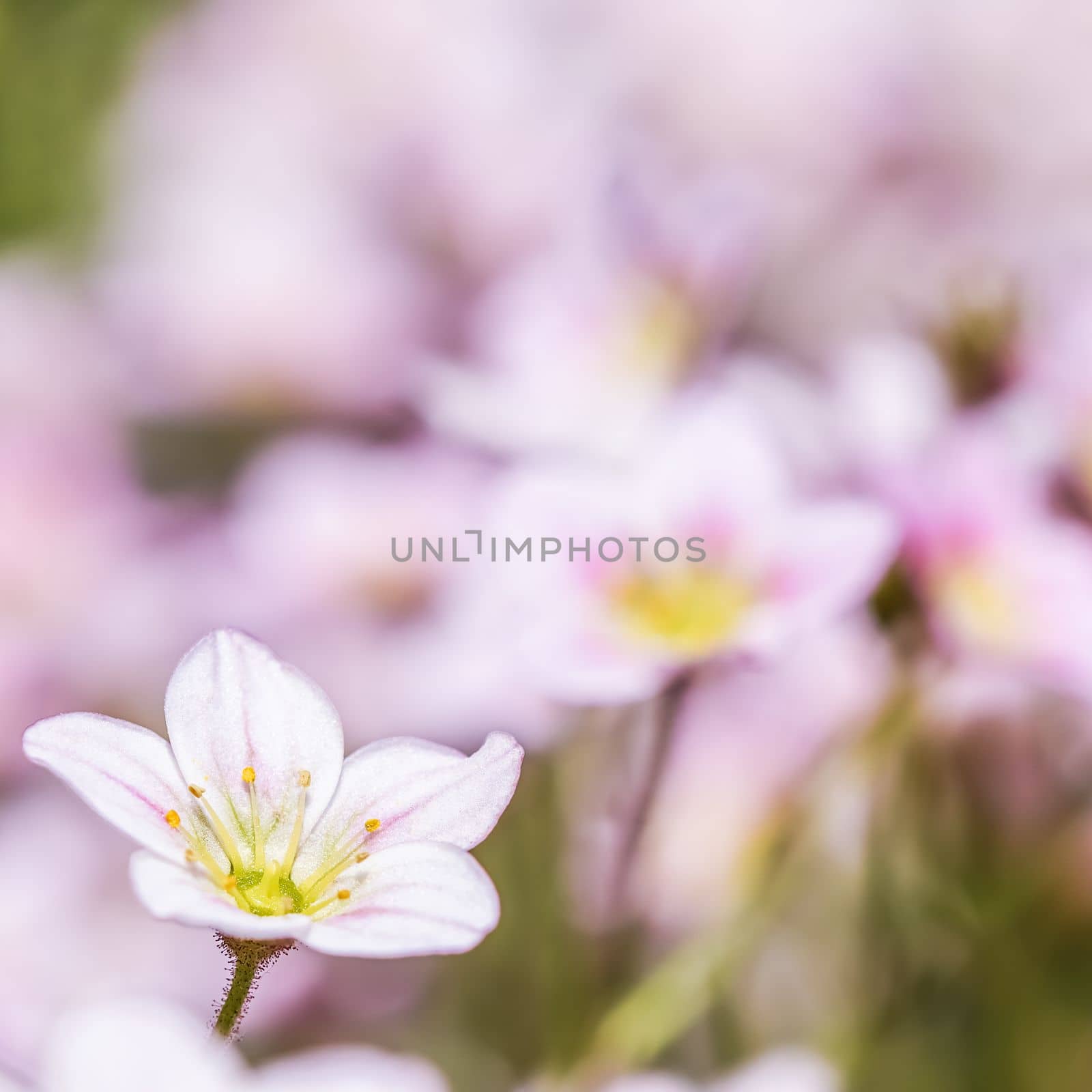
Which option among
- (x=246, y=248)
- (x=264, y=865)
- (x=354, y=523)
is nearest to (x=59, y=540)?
(x=354, y=523)

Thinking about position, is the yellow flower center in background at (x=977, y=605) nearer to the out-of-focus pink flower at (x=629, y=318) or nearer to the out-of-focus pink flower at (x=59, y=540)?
the out-of-focus pink flower at (x=629, y=318)

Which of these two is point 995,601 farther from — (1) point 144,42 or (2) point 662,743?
(1) point 144,42

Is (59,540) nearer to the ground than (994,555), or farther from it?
nearer to the ground

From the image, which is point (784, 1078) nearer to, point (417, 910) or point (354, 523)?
point (417, 910)

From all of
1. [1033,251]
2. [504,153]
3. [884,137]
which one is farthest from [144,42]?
[1033,251]

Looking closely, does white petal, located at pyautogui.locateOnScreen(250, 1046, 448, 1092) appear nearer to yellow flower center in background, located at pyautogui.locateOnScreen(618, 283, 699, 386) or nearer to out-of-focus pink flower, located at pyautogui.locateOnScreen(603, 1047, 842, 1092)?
out-of-focus pink flower, located at pyautogui.locateOnScreen(603, 1047, 842, 1092)

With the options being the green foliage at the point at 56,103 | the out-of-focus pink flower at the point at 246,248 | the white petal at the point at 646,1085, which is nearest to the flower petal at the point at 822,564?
the white petal at the point at 646,1085
